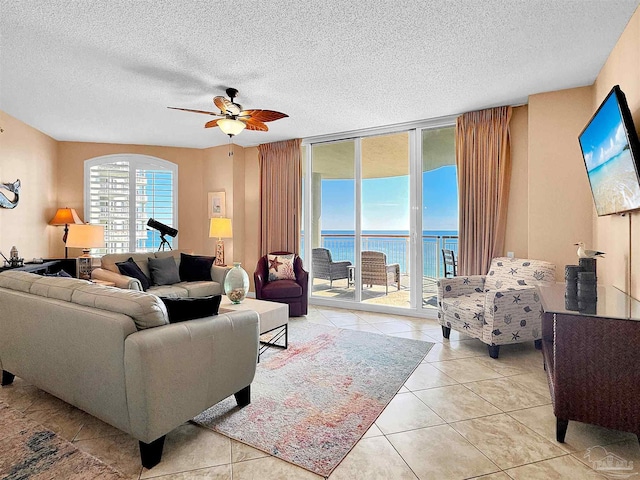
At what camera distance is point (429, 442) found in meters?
1.91

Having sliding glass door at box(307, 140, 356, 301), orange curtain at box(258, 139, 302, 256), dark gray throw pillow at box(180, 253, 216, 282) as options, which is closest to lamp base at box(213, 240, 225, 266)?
orange curtain at box(258, 139, 302, 256)

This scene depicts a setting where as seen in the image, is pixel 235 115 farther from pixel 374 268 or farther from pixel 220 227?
pixel 374 268

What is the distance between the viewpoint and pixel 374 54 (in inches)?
110

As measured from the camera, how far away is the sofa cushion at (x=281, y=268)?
16.1 feet

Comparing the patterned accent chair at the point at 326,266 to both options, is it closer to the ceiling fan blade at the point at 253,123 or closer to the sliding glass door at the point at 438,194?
the sliding glass door at the point at 438,194

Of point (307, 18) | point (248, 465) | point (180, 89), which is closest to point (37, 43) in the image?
point (180, 89)

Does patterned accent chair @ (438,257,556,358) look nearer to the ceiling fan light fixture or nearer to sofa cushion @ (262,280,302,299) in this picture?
sofa cushion @ (262,280,302,299)

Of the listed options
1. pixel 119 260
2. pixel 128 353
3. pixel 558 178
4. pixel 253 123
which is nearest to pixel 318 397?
pixel 128 353

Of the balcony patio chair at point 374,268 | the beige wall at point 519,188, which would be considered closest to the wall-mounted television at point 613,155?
the beige wall at point 519,188

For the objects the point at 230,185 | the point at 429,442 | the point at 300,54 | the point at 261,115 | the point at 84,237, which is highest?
the point at 300,54

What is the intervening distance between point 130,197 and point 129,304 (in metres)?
4.88

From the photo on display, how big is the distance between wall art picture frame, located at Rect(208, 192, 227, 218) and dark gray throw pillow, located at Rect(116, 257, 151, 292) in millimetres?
1943

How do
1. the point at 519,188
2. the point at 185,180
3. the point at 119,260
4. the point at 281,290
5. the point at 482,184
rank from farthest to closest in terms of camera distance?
1. the point at 185,180
2. the point at 281,290
3. the point at 119,260
4. the point at 482,184
5. the point at 519,188

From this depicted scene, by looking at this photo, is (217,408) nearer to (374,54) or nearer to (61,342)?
(61,342)
